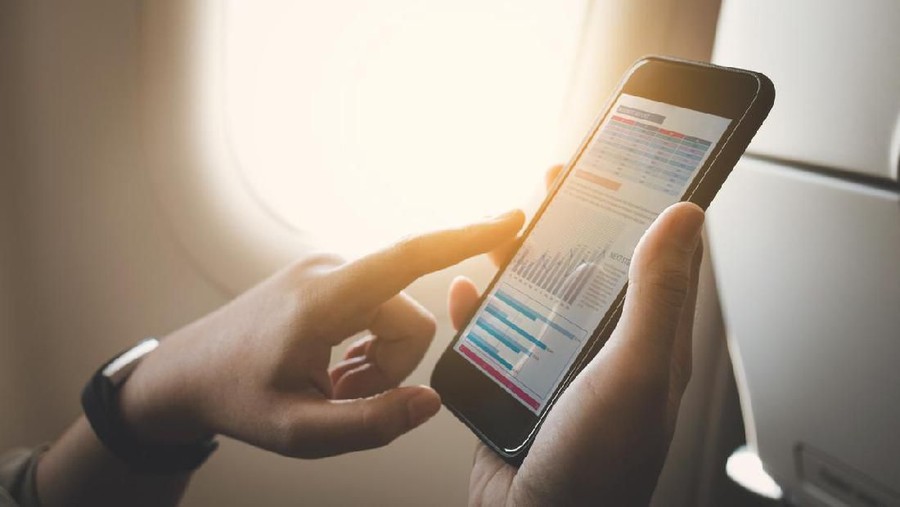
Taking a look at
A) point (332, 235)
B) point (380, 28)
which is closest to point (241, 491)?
point (332, 235)

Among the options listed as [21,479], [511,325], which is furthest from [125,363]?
[511,325]

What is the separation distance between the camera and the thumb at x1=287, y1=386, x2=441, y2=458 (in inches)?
23.2

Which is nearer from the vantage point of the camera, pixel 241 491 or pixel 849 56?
pixel 849 56

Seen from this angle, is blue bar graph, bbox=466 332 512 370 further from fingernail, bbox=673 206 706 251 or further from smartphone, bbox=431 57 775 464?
fingernail, bbox=673 206 706 251

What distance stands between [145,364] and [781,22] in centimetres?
69

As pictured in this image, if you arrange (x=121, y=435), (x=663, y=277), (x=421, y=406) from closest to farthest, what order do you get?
(x=663, y=277)
(x=421, y=406)
(x=121, y=435)

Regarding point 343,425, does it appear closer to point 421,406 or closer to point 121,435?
point 421,406

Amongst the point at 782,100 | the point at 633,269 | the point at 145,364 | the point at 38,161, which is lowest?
the point at 145,364

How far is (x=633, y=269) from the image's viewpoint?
509mm

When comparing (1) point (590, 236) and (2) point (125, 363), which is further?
(2) point (125, 363)

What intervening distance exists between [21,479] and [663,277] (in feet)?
2.49

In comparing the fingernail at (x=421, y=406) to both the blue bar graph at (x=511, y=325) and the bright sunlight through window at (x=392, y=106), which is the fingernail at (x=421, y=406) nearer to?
the blue bar graph at (x=511, y=325)

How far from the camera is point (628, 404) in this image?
0.50m

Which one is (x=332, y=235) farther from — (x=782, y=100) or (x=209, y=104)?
(x=782, y=100)
